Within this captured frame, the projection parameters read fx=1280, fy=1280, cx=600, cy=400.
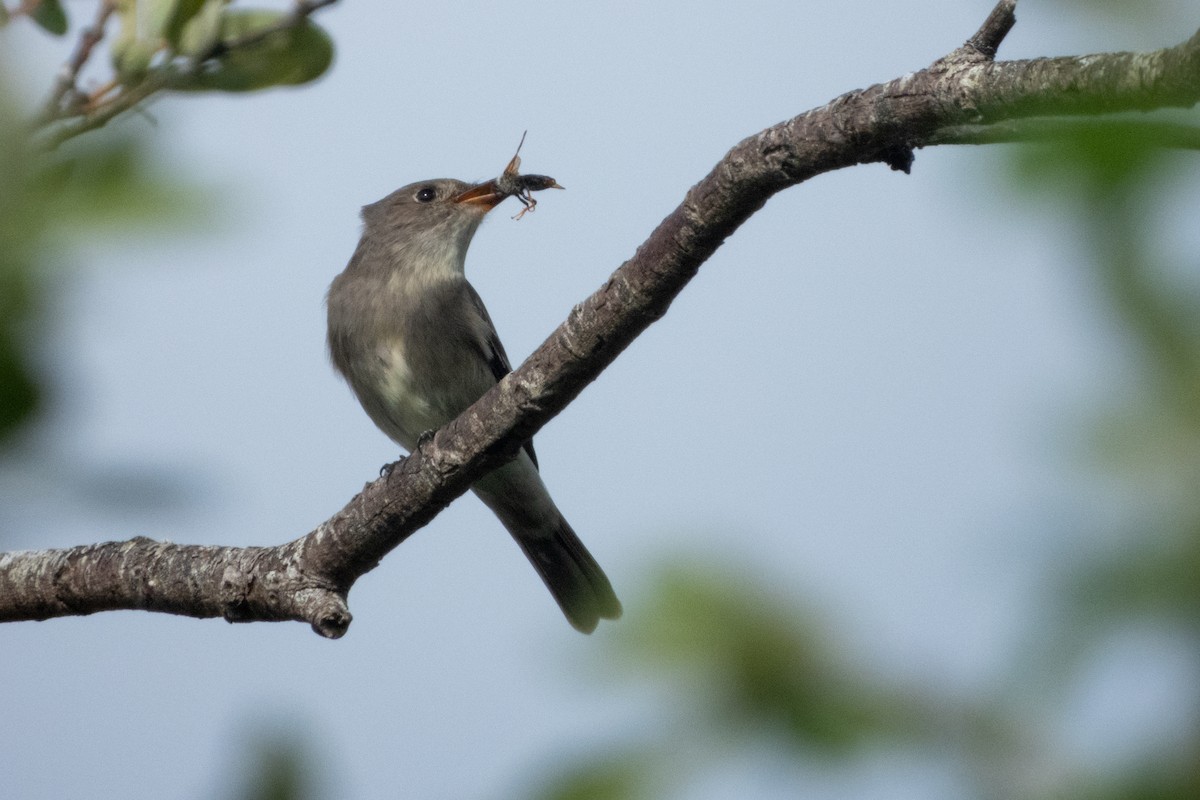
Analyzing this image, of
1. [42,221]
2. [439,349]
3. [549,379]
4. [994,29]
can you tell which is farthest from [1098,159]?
[439,349]

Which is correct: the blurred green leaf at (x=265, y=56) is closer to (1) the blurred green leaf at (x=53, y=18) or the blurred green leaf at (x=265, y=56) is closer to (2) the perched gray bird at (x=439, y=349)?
(1) the blurred green leaf at (x=53, y=18)

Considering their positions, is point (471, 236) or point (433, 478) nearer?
point (433, 478)

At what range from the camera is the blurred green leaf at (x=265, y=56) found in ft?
7.33

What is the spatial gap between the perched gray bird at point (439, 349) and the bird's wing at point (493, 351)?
1 cm

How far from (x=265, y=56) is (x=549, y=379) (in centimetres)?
236

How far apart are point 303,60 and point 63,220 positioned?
1.58 m

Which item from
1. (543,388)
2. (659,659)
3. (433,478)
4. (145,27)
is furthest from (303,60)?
(433,478)

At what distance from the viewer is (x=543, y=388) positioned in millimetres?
4586

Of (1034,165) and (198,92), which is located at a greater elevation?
(198,92)

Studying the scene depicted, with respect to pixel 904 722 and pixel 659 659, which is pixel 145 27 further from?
pixel 904 722

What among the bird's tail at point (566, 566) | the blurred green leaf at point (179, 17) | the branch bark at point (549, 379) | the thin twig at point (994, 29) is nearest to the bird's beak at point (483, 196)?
the bird's tail at point (566, 566)

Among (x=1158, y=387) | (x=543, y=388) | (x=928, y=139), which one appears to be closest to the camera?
(x=1158, y=387)

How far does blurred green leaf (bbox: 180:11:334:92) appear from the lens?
2234 mm

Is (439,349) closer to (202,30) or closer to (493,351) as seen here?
(493,351)
